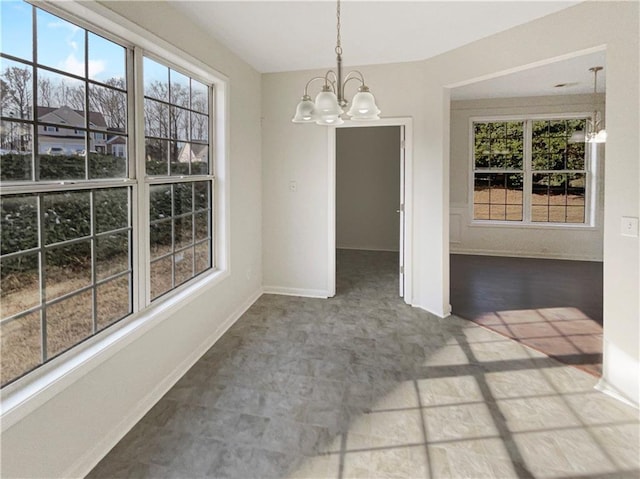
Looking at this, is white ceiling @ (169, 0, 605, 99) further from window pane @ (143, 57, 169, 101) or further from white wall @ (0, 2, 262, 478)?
window pane @ (143, 57, 169, 101)

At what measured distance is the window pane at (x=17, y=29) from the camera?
1.73 metres

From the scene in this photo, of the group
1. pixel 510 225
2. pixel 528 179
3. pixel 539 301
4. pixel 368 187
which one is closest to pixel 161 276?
pixel 539 301

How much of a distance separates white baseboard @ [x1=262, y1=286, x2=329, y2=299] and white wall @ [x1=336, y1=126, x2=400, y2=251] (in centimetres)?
315

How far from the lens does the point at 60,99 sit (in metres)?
2.02

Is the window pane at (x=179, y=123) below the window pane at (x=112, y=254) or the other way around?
the other way around

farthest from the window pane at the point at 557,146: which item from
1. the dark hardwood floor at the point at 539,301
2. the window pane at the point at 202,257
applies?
the window pane at the point at 202,257

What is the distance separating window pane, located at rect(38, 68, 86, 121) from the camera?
192cm

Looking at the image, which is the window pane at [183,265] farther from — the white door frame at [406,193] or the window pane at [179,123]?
the white door frame at [406,193]

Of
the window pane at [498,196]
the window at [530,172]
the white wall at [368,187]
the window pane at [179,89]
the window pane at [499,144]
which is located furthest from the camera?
the white wall at [368,187]

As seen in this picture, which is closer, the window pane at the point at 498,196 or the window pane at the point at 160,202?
the window pane at the point at 160,202

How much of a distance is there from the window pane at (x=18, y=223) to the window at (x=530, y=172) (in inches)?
269

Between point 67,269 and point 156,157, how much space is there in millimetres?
1090

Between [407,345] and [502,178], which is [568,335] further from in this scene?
[502,178]

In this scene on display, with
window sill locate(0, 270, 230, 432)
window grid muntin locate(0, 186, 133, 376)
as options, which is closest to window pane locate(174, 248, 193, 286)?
window sill locate(0, 270, 230, 432)
